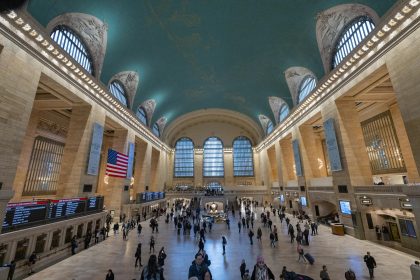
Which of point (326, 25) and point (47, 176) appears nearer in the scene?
point (326, 25)

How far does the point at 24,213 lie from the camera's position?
8695 mm

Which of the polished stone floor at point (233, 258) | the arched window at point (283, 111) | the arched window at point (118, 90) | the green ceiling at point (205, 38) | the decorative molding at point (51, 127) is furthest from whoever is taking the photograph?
the arched window at point (283, 111)

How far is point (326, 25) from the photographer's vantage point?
14.4m

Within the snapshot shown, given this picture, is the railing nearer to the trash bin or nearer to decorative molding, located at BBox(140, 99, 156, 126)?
the trash bin

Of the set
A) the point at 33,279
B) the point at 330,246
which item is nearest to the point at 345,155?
the point at 330,246

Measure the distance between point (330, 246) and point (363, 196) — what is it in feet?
13.3

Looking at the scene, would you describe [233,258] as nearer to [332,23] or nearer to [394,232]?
[394,232]

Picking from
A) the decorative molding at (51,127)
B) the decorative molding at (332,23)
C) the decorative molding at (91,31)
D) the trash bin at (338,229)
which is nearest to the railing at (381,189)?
the trash bin at (338,229)

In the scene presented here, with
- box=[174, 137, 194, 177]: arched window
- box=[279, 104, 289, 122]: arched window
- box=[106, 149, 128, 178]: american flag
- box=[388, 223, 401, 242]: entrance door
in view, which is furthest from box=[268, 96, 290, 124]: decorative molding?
box=[106, 149, 128, 178]: american flag

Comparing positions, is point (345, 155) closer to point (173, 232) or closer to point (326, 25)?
point (326, 25)

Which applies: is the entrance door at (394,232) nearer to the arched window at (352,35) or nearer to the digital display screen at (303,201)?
the digital display screen at (303,201)

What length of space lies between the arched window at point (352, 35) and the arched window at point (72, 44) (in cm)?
1833

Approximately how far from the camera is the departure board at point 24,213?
8.16 m

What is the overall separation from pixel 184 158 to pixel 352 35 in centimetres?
3386
